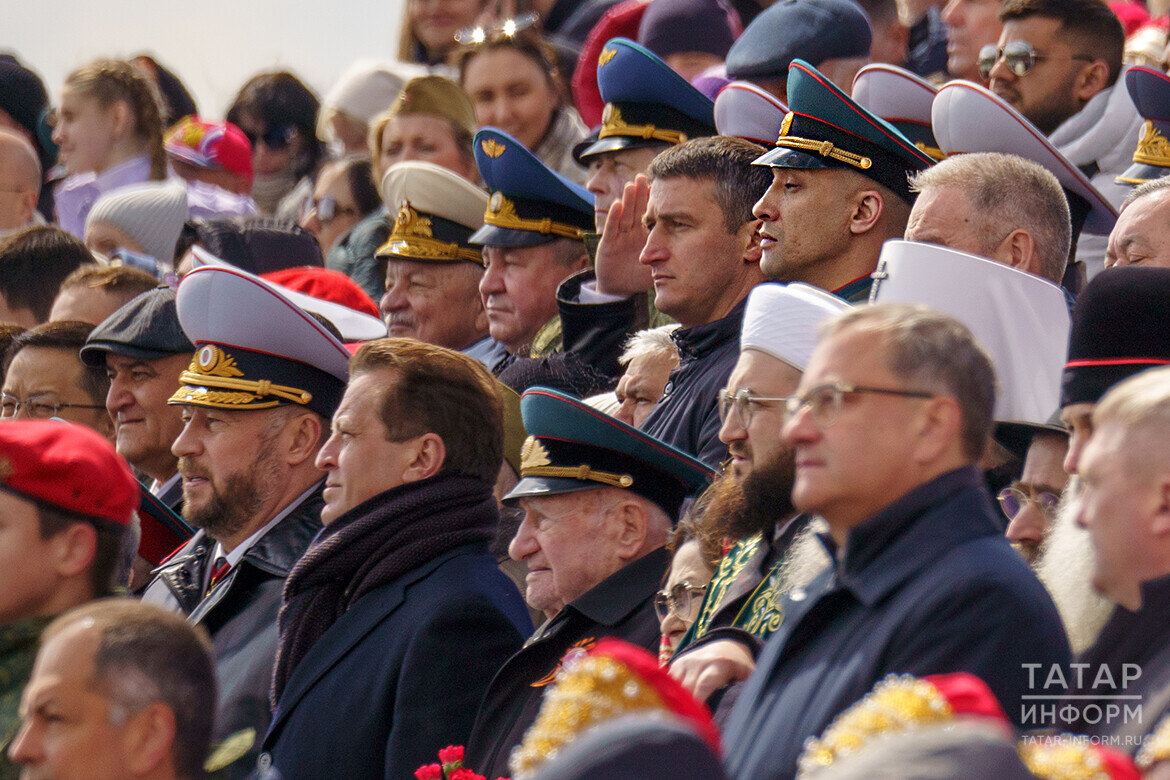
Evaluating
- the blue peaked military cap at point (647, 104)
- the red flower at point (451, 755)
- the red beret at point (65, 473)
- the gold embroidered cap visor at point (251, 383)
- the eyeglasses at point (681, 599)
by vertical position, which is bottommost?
the red flower at point (451, 755)

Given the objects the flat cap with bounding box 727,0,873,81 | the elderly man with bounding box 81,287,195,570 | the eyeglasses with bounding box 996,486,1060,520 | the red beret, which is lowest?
the elderly man with bounding box 81,287,195,570

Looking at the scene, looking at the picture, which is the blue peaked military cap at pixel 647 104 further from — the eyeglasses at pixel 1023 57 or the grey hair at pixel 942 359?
the grey hair at pixel 942 359

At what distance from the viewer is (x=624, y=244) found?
6508mm

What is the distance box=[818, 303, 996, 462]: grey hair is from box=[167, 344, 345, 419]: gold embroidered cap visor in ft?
9.42

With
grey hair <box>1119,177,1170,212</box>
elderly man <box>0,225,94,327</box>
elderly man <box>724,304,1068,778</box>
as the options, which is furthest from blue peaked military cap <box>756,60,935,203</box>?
elderly man <box>0,225,94,327</box>

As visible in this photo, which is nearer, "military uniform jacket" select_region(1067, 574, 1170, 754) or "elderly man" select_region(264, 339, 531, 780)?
"military uniform jacket" select_region(1067, 574, 1170, 754)

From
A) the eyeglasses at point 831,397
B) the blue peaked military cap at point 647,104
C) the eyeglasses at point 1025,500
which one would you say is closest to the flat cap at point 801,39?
the blue peaked military cap at point 647,104

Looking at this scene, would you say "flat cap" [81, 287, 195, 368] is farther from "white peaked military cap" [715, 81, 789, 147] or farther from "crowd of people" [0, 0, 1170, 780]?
"white peaked military cap" [715, 81, 789, 147]

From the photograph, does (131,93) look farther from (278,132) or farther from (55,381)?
(55,381)

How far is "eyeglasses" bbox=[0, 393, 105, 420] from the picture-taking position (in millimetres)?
6816

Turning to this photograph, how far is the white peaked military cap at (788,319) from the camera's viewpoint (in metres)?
4.37

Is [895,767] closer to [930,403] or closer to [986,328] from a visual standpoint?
[930,403]
